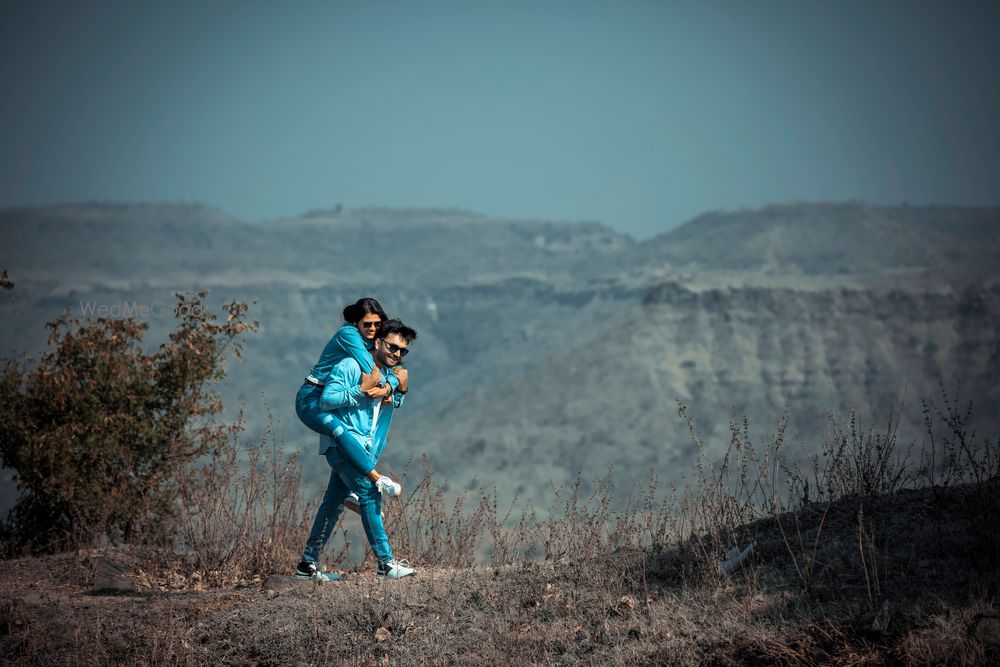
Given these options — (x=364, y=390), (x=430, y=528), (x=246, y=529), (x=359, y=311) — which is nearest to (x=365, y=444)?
(x=364, y=390)

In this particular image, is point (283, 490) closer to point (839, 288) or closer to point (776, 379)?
point (776, 379)

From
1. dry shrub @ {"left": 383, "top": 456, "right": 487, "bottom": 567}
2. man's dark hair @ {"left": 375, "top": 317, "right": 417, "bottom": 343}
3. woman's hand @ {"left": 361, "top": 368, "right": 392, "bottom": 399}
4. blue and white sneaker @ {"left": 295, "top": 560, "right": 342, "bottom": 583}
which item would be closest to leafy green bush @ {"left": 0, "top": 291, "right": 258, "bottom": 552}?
dry shrub @ {"left": 383, "top": 456, "right": 487, "bottom": 567}

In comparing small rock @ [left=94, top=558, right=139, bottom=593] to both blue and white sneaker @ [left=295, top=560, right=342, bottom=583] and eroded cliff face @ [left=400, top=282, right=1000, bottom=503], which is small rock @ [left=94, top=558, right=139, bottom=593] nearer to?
blue and white sneaker @ [left=295, top=560, right=342, bottom=583]

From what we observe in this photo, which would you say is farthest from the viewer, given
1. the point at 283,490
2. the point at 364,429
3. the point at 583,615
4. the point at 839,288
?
the point at 839,288

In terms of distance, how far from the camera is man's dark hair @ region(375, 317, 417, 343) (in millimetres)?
8375

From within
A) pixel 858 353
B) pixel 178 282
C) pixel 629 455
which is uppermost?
pixel 178 282

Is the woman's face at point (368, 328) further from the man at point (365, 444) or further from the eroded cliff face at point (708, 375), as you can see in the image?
the eroded cliff face at point (708, 375)

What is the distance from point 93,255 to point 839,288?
112413mm

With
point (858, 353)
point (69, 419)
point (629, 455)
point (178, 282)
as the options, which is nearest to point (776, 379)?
point (858, 353)

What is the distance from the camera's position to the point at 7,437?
12.5 meters

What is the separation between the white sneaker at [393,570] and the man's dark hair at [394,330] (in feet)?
5.18

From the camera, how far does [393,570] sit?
8.19 meters

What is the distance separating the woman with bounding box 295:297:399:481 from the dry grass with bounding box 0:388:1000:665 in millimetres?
934

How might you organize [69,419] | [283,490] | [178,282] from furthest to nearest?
[178,282] < [69,419] < [283,490]
